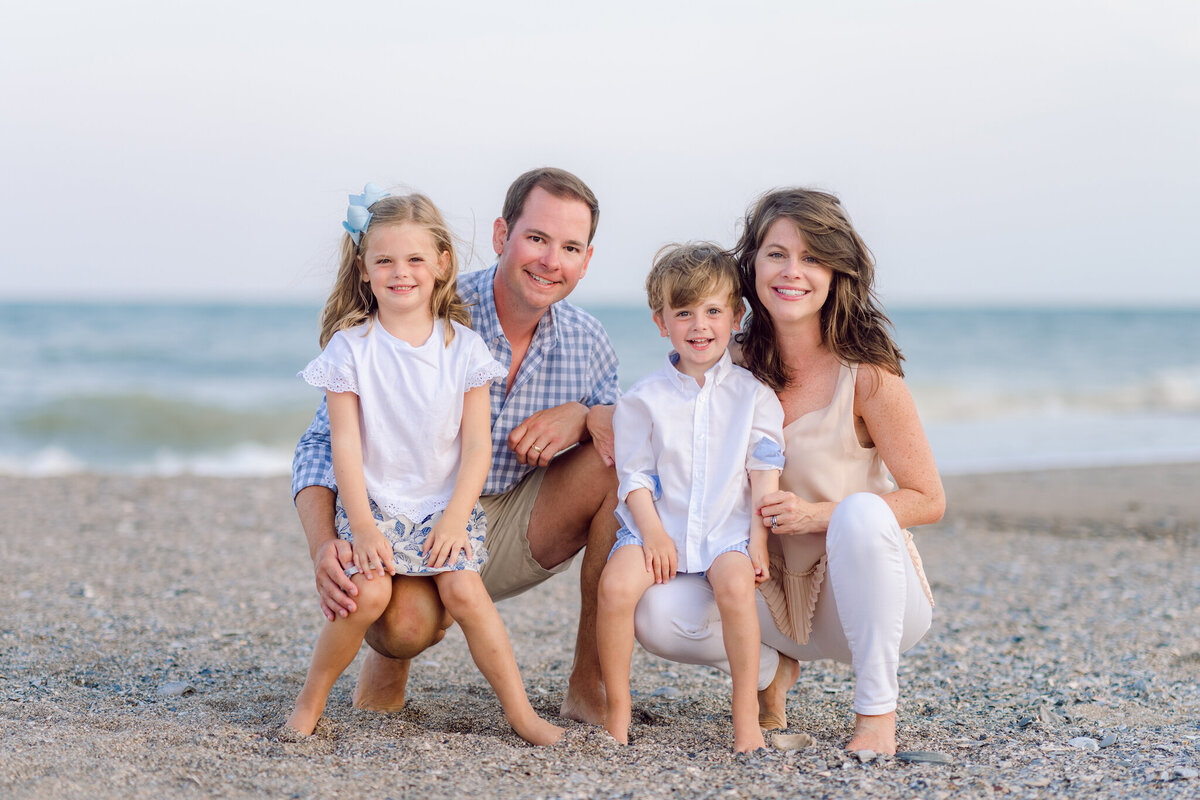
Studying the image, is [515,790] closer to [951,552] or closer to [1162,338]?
[951,552]

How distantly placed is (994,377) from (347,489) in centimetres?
2143

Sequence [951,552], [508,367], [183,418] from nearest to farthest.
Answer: [508,367] < [951,552] < [183,418]

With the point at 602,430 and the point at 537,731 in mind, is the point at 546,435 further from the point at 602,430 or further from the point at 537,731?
the point at 537,731

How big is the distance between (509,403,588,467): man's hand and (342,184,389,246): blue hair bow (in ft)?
2.76

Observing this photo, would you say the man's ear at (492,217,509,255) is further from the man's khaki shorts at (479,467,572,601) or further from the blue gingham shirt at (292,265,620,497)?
the man's khaki shorts at (479,467,572,601)

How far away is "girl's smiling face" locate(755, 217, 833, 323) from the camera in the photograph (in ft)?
10.4

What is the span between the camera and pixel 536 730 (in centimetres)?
298

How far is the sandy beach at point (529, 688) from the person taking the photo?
2.61 metres

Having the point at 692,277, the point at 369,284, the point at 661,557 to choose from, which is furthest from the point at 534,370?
the point at 661,557

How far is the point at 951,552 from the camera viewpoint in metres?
6.73

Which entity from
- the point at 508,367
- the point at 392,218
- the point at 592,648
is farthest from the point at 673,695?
the point at 392,218

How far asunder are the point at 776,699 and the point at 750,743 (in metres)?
0.48

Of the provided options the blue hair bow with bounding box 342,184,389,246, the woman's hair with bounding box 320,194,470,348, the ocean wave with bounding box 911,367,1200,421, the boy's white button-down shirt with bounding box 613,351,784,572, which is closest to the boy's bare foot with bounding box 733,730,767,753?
the boy's white button-down shirt with bounding box 613,351,784,572

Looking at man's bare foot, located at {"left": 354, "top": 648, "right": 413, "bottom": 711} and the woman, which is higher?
the woman
